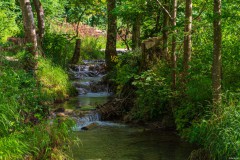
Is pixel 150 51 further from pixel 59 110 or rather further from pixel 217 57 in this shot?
pixel 217 57

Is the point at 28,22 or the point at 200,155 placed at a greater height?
the point at 28,22

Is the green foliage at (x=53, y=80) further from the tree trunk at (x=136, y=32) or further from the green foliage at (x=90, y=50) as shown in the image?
the green foliage at (x=90, y=50)

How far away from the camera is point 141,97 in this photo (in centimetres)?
984

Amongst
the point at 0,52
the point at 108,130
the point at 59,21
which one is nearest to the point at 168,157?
the point at 108,130

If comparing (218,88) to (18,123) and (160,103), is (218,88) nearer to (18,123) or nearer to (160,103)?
(160,103)

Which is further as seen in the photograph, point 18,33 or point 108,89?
point 18,33

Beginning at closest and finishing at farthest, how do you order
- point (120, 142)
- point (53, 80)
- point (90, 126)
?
point (120, 142) → point (90, 126) → point (53, 80)

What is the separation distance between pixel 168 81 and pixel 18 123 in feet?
13.2

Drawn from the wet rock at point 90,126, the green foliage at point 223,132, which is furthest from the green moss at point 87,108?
the green foliage at point 223,132

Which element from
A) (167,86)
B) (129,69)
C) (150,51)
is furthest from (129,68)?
(167,86)

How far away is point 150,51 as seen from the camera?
1061 centimetres

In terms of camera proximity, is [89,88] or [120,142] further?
[89,88]

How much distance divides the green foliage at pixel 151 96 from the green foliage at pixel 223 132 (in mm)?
2213

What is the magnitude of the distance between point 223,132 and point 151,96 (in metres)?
3.45
